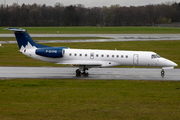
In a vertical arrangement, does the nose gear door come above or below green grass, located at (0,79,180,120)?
above

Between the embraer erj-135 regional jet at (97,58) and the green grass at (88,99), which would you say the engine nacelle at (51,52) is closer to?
the embraer erj-135 regional jet at (97,58)

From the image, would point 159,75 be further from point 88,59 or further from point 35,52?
point 35,52

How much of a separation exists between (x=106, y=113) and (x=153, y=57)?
1411 cm

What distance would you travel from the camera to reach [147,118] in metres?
14.3

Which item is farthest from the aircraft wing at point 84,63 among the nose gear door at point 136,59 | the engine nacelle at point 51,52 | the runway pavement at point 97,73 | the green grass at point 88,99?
the nose gear door at point 136,59

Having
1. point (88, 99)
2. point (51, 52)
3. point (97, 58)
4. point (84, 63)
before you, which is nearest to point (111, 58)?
point (97, 58)

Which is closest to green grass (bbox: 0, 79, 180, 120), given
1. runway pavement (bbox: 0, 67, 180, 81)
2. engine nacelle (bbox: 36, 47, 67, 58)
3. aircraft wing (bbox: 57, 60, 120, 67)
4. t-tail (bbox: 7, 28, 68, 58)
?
runway pavement (bbox: 0, 67, 180, 81)

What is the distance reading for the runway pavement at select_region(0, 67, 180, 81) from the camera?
26.6 metres

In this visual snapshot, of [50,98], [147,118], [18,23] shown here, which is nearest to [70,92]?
[50,98]

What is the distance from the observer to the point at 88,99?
18.1 meters

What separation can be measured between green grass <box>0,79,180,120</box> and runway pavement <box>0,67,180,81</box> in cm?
219

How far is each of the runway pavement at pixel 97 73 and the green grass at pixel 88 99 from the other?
219cm

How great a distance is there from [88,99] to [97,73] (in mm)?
11010

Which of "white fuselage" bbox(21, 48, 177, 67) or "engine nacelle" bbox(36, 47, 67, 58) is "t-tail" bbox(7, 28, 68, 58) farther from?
"white fuselage" bbox(21, 48, 177, 67)
